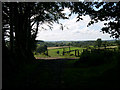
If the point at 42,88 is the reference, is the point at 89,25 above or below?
above

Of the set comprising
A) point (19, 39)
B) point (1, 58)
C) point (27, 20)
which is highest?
point (27, 20)

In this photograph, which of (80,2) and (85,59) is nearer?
(85,59)

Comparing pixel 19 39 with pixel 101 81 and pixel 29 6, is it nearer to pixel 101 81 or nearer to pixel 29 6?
pixel 29 6

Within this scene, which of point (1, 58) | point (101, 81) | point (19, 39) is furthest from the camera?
point (19, 39)

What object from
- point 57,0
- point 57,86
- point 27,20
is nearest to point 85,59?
point 57,86

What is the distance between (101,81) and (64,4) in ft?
29.5

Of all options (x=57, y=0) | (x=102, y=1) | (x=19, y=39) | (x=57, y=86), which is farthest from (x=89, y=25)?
(x=57, y=86)

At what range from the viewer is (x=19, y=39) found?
12.8m

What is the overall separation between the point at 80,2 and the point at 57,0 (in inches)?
91.1

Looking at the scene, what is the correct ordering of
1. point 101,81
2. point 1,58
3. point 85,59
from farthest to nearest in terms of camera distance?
A: point 85,59, point 1,58, point 101,81

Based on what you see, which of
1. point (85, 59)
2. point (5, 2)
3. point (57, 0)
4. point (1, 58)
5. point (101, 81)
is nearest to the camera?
point (101, 81)

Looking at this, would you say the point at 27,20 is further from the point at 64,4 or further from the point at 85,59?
the point at 85,59

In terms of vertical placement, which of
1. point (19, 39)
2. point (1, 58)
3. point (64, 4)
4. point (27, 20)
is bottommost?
point (1, 58)

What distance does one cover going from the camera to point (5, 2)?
1089 cm
